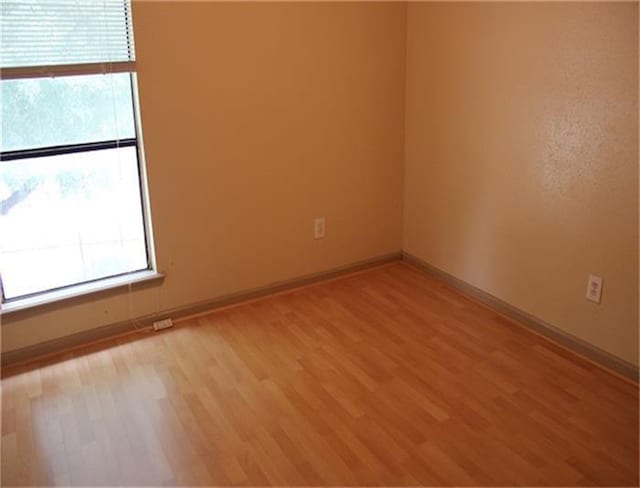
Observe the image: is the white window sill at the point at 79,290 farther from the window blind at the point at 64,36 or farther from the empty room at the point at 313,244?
the window blind at the point at 64,36

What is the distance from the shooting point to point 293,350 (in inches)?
123

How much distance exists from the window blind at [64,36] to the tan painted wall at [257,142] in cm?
9

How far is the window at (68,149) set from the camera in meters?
2.72

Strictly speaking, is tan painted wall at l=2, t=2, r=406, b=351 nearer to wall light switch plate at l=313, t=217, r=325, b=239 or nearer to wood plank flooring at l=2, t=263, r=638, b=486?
wall light switch plate at l=313, t=217, r=325, b=239

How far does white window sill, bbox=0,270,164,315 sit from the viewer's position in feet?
9.83

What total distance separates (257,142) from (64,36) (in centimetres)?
105

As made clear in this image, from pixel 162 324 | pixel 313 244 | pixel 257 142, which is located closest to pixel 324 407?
pixel 162 324

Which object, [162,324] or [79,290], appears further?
[162,324]

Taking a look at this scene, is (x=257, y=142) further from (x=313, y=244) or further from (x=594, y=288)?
(x=594, y=288)

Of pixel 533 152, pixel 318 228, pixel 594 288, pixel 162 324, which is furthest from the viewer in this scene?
pixel 318 228

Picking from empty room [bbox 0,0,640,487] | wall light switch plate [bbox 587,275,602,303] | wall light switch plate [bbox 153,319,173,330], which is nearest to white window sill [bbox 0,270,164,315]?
empty room [bbox 0,0,640,487]

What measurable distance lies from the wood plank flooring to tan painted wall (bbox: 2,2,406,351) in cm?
24

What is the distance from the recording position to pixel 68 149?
9.75 ft

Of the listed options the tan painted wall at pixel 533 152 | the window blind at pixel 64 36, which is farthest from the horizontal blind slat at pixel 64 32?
the tan painted wall at pixel 533 152
